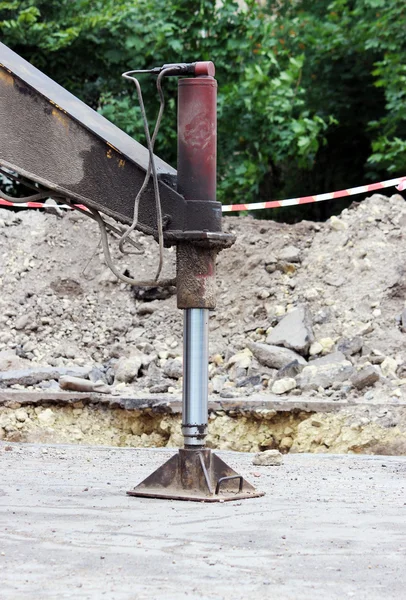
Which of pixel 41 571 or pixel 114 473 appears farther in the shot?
pixel 114 473

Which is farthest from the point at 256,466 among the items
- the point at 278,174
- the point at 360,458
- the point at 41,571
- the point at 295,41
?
the point at 295,41

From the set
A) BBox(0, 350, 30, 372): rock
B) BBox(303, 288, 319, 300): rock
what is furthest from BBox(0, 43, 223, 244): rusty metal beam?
BBox(303, 288, 319, 300): rock

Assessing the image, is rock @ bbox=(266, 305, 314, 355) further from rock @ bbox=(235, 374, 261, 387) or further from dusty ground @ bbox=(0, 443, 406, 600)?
dusty ground @ bbox=(0, 443, 406, 600)

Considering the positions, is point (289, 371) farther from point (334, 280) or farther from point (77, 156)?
point (77, 156)

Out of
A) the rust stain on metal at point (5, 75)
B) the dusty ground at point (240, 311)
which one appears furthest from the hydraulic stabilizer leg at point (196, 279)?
the dusty ground at point (240, 311)

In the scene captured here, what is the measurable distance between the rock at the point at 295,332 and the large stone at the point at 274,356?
0.36 ft

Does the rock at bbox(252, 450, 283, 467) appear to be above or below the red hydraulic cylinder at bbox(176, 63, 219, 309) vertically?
below

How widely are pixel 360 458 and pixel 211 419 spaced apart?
2.10 meters

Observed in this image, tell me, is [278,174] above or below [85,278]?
above

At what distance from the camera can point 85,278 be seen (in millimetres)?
13328

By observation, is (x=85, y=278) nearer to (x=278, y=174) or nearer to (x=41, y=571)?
(x=278, y=174)

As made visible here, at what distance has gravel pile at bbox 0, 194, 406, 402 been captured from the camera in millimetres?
10547

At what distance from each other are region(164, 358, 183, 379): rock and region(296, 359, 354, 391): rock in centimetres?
132

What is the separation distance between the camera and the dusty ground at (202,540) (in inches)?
141
